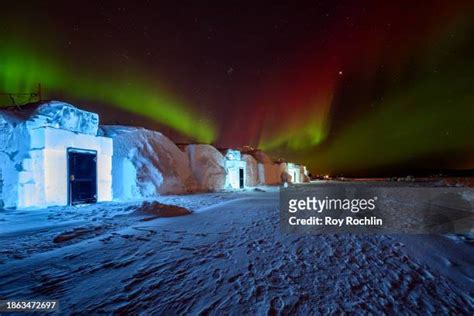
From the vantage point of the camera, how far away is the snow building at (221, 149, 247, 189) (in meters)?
24.9

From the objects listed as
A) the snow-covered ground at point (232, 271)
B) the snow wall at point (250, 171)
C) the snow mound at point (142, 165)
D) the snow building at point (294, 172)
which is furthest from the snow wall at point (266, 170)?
the snow-covered ground at point (232, 271)

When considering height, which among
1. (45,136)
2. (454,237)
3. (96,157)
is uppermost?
(45,136)

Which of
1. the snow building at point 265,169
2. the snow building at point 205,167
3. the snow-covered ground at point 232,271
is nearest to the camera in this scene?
the snow-covered ground at point 232,271

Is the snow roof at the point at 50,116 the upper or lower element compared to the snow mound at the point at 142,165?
upper

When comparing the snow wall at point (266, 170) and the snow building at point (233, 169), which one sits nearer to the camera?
the snow building at point (233, 169)

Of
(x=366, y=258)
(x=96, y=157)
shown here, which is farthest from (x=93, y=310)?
(x=96, y=157)

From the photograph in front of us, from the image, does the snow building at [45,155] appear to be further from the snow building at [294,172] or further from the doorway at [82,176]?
the snow building at [294,172]

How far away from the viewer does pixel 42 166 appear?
921 cm

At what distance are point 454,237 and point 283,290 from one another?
5499 millimetres

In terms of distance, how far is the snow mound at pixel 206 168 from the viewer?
2056 centimetres

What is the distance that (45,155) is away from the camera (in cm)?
927

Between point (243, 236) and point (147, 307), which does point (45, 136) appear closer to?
point (243, 236)

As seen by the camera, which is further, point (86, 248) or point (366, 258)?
point (86, 248)

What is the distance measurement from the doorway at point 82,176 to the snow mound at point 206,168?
9.74 metres
